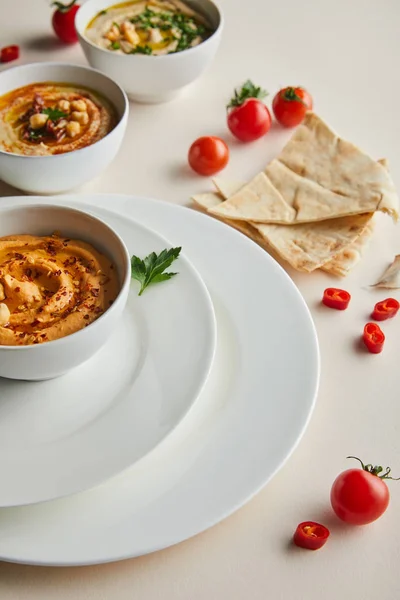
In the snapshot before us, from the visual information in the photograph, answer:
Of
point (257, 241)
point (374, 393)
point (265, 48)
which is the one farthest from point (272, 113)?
point (374, 393)

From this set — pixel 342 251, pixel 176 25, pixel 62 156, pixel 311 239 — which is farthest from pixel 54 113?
pixel 342 251

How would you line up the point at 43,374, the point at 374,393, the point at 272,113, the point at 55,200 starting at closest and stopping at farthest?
the point at 43,374 < the point at 374,393 < the point at 55,200 < the point at 272,113

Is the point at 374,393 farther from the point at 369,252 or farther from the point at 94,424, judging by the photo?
the point at 94,424

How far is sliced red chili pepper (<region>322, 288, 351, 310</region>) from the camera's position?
136 inches

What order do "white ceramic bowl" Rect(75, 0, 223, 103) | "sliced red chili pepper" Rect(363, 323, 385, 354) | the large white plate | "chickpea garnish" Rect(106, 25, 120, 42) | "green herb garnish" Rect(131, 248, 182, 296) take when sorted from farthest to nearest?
"chickpea garnish" Rect(106, 25, 120, 42)
"white ceramic bowl" Rect(75, 0, 223, 103)
"sliced red chili pepper" Rect(363, 323, 385, 354)
"green herb garnish" Rect(131, 248, 182, 296)
the large white plate

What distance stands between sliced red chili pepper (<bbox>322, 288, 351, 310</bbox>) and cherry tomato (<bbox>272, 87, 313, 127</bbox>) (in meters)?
1.29

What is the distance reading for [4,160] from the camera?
11.9 feet

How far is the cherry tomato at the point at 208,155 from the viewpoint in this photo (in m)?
4.06

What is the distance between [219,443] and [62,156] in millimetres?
1609

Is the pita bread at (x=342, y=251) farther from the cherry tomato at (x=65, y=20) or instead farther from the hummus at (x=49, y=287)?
the cherry tomato at (x=65, y=20)

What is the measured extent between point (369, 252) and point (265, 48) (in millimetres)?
1999

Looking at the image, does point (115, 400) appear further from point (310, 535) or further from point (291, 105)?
point (291, 105)

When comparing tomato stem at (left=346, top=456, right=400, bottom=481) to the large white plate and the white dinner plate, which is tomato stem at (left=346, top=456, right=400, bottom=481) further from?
the white dinner plate

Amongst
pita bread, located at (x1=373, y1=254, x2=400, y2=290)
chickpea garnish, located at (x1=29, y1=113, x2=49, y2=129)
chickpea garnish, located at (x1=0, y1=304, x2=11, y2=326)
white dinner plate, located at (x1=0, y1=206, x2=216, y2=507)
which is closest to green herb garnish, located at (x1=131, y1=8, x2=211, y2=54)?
chickpea garnish, located at (x1=29, y1=113, x2=49, y2=129)
